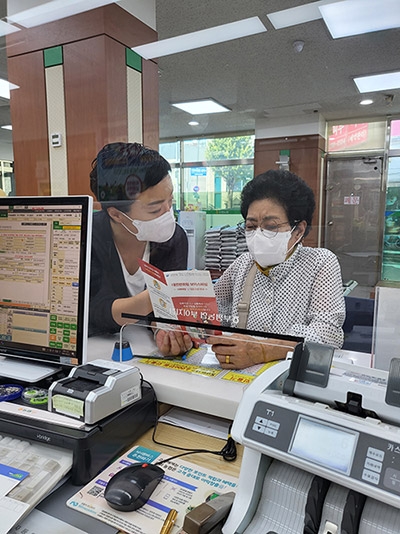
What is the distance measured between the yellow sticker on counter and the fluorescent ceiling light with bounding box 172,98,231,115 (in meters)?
2.00

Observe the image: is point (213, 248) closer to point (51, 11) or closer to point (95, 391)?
point (95, 391)

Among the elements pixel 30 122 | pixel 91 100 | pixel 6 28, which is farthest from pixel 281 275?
pixel 6 28

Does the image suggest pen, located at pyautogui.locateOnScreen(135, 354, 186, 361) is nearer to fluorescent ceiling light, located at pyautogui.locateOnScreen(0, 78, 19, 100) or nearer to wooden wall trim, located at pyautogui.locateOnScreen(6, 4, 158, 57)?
wooden wall trim, located at pyautogui.locateOnScreen(6, 4, 158, 57)

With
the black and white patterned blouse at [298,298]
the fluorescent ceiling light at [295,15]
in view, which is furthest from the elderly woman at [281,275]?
the fluorescent ceiling light at [295,15]

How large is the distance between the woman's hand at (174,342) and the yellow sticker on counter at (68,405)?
45 centimetres

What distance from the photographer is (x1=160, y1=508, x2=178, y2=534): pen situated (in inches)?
23.4

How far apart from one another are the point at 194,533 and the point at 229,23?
2.62 m

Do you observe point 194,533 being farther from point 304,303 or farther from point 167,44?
point 167,44

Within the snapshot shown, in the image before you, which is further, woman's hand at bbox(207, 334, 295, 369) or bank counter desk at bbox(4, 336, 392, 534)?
woman's hand at bbox(207, 334, 295, 369)

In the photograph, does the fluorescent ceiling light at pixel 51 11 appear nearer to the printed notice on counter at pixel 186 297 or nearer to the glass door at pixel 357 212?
the glass door at pixel 357 212

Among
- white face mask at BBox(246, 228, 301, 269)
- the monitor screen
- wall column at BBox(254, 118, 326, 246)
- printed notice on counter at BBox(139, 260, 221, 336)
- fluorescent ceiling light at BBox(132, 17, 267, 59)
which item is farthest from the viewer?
fluorescent ceiling light at BBox(132, 17, 267, 59)

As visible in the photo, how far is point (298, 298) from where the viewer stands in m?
1.44

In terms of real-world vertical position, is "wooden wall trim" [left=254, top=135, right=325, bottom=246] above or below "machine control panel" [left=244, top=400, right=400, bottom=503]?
above

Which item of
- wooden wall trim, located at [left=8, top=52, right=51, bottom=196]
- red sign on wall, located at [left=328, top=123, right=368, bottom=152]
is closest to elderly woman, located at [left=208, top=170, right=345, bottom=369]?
red sign on wall, located at [left=328, top=123, right=368, bottom=152]
